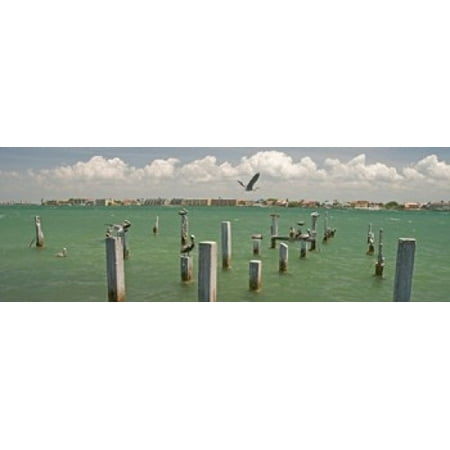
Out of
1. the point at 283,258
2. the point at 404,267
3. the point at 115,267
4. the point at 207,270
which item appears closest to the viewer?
the point at 207,270

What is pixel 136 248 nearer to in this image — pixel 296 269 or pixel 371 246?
pixel 296 269

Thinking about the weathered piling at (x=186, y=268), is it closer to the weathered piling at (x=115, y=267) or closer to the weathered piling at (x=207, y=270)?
the weathered piling at (x=115, y=267)

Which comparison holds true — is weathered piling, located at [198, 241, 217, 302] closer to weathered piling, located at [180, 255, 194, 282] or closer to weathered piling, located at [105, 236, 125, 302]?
weathered piling, located at [105, 236, 125, 302]

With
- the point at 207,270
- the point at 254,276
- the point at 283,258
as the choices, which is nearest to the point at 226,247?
the point at 283,258

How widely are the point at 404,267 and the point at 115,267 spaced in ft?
12.3

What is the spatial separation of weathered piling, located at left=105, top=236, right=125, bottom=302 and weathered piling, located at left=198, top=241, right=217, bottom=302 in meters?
1.19

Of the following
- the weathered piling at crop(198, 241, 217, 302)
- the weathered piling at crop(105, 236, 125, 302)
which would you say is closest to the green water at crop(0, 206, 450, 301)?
the weathered piling at crop(105, 236, 125, 302)

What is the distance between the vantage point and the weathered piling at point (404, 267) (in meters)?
5.44

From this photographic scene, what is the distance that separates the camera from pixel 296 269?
386 inches

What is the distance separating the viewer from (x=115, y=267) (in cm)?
585

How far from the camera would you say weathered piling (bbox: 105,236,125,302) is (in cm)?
578

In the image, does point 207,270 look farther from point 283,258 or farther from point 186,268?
point 283,258

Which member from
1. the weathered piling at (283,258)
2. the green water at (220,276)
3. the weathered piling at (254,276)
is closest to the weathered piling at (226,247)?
the green water at (220,276)
